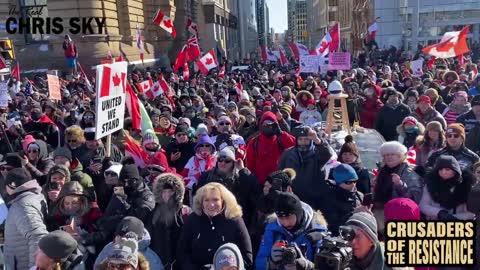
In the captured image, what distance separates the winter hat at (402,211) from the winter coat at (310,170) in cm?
107

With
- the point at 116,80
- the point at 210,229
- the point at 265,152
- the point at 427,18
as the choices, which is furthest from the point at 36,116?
the point at 427,18

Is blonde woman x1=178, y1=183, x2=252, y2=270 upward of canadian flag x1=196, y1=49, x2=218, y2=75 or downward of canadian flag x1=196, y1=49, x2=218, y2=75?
downward

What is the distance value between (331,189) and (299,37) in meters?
187

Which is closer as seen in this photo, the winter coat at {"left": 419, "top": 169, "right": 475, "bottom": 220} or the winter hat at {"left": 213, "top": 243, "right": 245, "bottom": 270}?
the winter hat at {"left": 213, "top": 243, "right": 245, "bottom": 270}

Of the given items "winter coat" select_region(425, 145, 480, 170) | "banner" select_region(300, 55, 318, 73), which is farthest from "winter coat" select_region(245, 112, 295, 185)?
"banner" select_region(300, 55, 318, 73)

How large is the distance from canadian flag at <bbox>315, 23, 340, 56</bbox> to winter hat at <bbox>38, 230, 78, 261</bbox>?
41.8 feet

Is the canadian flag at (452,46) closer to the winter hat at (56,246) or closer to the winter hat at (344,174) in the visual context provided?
the winter hat at (344,174)

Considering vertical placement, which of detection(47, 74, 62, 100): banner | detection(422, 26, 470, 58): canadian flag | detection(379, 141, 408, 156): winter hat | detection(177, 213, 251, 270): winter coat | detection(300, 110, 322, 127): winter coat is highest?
detection(422, 26, 470, 58): canadian flag

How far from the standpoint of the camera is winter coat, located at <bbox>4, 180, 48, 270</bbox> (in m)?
4.15

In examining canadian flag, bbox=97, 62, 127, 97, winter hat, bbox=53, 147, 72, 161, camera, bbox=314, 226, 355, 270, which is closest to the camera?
camera, bbox=314, 226, 355, 270

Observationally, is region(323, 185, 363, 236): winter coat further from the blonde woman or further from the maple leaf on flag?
the maple leaf on flag

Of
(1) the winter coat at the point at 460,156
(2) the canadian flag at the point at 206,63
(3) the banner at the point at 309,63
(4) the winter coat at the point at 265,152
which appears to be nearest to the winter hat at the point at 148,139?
(4) the winter coat at the point at 265,152

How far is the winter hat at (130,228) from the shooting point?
3.88m

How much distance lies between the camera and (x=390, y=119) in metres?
8.59
